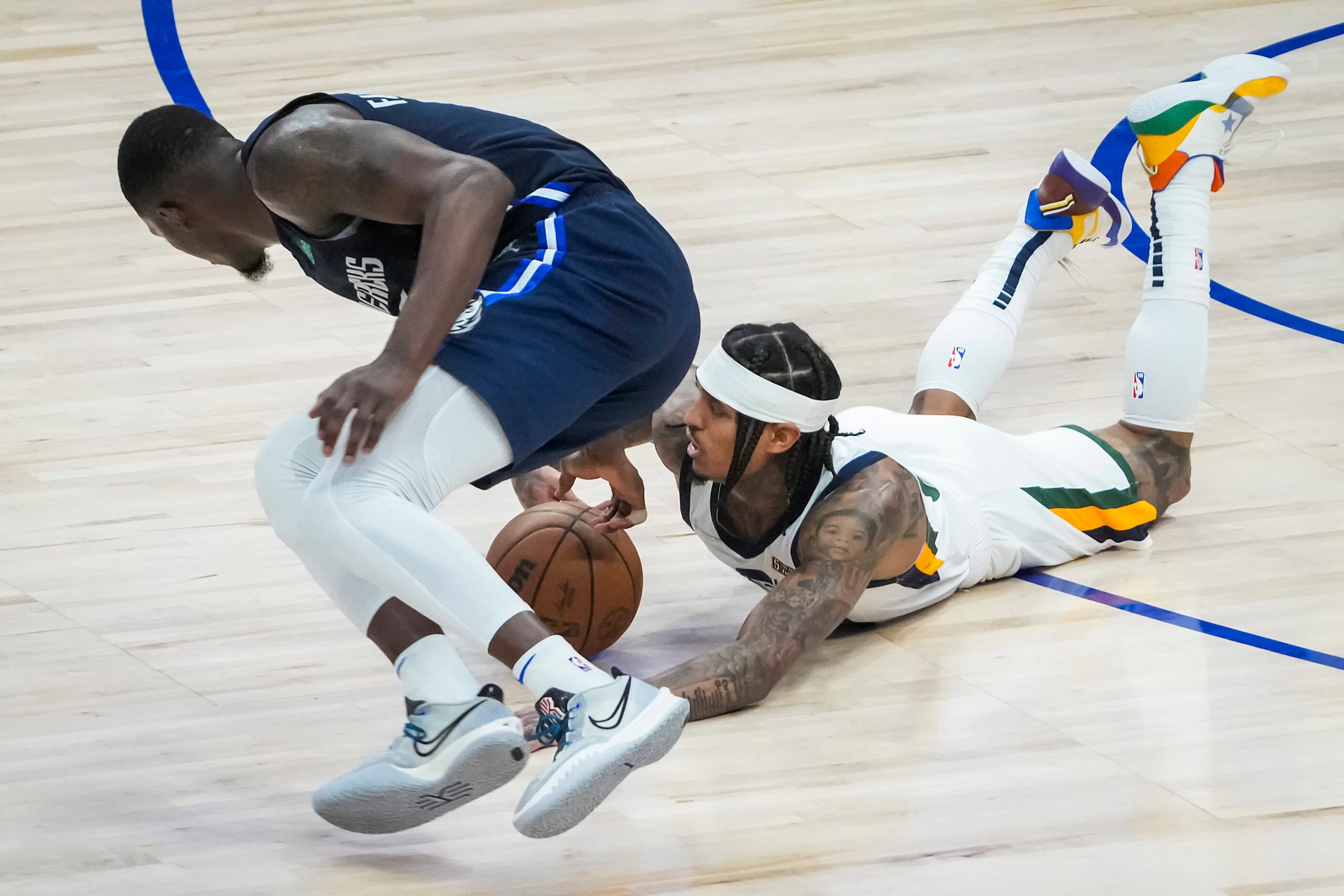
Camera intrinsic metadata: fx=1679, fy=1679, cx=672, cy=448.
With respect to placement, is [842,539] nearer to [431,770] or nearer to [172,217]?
[431,770]

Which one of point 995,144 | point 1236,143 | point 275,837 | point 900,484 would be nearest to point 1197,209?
point 1236,143

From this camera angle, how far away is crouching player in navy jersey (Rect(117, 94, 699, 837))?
95.5 inches

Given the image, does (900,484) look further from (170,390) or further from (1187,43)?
(1187,43)

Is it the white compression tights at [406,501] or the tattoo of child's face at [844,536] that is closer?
the white compression tights at [406,501]

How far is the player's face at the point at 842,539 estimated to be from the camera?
3150 millimetres

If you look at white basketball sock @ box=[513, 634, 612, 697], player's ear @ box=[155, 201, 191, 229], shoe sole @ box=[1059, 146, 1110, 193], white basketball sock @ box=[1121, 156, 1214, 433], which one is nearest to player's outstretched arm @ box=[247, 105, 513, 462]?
player's ear @ box=[155, 201, 191, 229]

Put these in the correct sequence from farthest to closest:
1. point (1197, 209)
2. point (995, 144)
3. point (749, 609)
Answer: point (995, 144) → point (1197, 209) → point (749, 609)

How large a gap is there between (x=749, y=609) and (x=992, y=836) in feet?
3.50

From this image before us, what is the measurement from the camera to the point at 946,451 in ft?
12.1

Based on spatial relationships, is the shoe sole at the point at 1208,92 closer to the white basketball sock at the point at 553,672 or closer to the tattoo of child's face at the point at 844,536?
the tattoo of child's face at the point at 844,536

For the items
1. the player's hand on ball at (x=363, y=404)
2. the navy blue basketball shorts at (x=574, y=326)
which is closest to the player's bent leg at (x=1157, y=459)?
the navy blue basketball shorts at (x=574, y=326)

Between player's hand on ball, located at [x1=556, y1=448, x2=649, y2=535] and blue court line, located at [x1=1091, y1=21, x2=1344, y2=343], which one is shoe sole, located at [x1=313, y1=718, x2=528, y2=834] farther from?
blue court line, located at [x1=1091, y1=21, x2=1344, y2=343]

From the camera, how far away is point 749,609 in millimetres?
3629

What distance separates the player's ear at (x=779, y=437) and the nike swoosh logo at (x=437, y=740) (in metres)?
0.97
